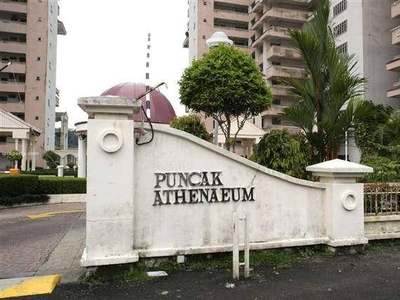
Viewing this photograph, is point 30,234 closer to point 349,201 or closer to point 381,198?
point 349,201

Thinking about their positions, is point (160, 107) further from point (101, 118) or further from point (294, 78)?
point (101, 118)

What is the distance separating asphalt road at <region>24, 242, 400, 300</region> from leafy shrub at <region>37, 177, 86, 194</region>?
34.2 feet

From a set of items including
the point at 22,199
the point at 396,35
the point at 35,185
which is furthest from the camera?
the point at 396,35

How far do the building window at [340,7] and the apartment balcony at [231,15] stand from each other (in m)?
17.2

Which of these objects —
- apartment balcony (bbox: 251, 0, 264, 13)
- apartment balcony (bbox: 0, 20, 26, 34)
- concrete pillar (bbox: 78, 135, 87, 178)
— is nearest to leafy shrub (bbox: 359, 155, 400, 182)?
concrete pillar (bbox: 78, 135, 87, 178)

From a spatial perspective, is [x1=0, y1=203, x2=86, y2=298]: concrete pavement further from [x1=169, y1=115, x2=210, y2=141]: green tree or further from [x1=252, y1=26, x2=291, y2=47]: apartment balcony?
[x1=252, y1=26, x2=291, y2=47]: apartment balcony

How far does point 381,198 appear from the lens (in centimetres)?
692

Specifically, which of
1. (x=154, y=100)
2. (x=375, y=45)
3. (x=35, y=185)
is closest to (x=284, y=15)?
(x=375, y=45)

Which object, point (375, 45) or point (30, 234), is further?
point (375, 45)

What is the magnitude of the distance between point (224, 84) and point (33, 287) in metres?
8.20

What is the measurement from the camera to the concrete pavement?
5.18 m

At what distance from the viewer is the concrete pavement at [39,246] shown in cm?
518

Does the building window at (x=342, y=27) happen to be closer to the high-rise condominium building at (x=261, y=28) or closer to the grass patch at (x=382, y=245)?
the high-rise condominium building at (x=261, y=28)

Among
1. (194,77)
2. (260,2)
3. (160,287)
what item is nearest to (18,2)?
(260,2)
